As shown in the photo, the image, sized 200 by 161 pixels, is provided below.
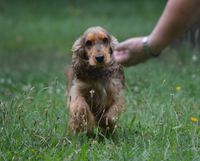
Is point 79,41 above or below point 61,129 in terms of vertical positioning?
above

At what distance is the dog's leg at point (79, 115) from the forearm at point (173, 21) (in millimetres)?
1021

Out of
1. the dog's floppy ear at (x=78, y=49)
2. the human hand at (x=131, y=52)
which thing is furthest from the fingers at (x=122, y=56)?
the dog's floppy ear at (x=78, y=49)

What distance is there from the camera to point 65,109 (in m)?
6.16

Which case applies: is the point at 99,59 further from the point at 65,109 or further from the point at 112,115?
the point at 65,109

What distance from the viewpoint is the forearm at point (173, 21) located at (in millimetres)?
5223

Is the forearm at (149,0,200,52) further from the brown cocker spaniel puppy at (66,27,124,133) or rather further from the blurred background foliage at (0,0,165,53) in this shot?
the blurred background foliage at (0,0,165,53)

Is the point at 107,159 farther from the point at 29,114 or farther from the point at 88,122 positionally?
the point at 29,114

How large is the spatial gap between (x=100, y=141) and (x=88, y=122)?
175mm

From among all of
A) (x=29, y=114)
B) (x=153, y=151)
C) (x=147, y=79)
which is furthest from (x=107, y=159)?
(x=147, y=79)

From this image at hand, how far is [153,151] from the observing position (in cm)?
428

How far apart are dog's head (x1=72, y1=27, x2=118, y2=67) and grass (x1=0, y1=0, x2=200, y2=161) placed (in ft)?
1.03

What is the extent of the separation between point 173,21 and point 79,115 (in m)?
1.20

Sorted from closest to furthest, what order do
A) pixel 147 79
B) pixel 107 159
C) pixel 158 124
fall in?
pixel 107 159
pixel 158 124
pixel 147 79

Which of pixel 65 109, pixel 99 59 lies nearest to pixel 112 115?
pixel 99 59
